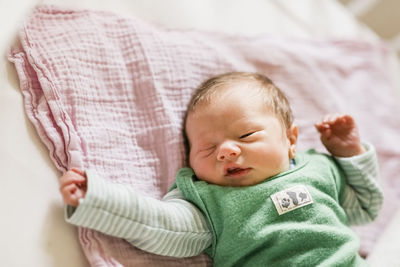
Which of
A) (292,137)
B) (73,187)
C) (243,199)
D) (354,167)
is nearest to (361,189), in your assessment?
(354,167)

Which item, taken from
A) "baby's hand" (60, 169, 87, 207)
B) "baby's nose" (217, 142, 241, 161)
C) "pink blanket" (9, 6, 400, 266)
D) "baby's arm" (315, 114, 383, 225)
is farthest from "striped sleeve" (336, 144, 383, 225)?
"baby's hand" (60, 169, 87, 207)

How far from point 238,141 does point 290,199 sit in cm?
15

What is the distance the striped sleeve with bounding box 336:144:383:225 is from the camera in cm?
107

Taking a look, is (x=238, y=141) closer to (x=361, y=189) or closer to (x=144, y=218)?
(x=144, y=218)

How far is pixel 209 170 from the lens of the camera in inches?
36.0

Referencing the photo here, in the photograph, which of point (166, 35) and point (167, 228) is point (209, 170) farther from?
point (166, 35)

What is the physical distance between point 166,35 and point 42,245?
568 mm

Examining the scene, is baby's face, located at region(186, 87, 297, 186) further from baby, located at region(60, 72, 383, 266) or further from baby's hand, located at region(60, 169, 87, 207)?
baby's hand, located at region(60, 169, 87, 207)

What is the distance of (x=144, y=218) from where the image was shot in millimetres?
784

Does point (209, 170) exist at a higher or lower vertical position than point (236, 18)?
lower

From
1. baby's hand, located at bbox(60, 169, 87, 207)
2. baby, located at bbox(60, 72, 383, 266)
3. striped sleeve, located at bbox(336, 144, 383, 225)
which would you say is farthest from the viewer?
striped sleeve, located at bbox(336, 144, 383, 225)

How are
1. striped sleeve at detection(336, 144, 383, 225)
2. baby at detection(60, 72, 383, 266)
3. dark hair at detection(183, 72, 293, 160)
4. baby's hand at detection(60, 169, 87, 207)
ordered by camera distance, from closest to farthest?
baby's hand at detection(60, 169, 87, 207)
baby at detection(60, 72, 383, 266)
dark hair at detection(183, 72, 293, 160)
striped sleeve at detection(336, 144, 383, 225)

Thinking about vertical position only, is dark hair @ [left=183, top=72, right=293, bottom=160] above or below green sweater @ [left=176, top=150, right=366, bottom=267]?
above

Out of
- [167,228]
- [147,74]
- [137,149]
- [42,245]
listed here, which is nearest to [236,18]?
[147,74]
